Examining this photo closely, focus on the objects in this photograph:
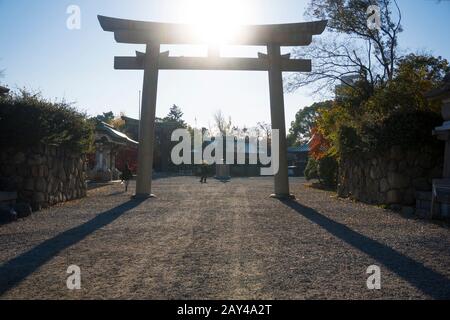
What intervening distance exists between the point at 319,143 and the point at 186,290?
17.4 metres

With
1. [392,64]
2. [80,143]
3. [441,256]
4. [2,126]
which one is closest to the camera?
[441,256]

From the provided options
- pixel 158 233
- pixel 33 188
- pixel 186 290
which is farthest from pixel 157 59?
pixel 186 290

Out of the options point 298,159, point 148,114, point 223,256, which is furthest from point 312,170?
point 298,159

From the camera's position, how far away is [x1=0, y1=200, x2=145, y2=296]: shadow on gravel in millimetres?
3887

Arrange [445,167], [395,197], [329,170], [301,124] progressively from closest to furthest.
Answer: [445,167] < [395,197] < [329,170] < [301,124]

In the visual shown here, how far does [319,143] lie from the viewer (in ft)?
65.8

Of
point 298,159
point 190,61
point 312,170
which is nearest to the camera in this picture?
point 190,61

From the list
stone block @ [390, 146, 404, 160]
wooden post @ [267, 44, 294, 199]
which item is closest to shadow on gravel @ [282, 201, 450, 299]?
stone block @ [390, 146, 404, 160]

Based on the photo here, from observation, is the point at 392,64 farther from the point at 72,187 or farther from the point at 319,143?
the point at 72,187

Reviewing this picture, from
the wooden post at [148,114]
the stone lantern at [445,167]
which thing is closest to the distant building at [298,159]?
the wooden post at [148,114]

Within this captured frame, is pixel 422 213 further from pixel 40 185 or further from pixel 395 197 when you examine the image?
pixel 40 185

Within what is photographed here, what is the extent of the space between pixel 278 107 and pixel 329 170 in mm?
7970

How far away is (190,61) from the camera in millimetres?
13812

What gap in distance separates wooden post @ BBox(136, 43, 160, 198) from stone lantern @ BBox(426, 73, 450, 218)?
866 centimetres
